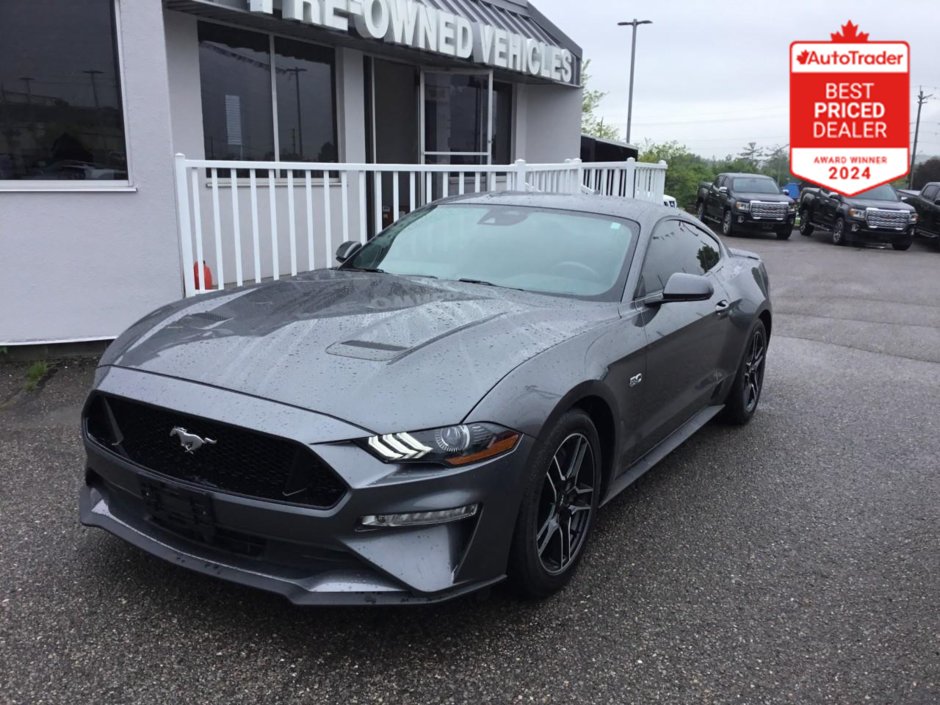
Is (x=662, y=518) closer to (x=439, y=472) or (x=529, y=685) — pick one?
(x=529, y=685)

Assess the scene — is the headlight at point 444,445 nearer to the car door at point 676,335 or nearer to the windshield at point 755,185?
the car door at point 676,335

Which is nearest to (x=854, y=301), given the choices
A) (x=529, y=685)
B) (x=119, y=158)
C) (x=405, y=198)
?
(x=405, y=198)

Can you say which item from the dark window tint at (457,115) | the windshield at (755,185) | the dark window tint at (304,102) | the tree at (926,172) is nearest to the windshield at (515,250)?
the dark window tint at (304,102)

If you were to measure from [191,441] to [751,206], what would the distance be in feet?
69.5

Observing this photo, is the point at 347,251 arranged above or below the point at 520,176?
below

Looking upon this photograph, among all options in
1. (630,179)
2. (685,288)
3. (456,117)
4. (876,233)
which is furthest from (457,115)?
(876,233)

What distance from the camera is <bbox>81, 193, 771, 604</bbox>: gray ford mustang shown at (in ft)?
8.61

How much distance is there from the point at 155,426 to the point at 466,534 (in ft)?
3.81

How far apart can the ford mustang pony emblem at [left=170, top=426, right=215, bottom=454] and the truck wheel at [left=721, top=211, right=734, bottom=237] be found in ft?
70.4

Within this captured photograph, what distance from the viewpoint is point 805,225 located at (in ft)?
77.3

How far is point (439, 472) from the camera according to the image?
264 cm

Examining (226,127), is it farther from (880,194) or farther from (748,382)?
(880,194)

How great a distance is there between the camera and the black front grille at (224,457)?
8.63 feet

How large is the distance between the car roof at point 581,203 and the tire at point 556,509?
1.55 meters
